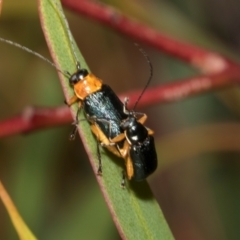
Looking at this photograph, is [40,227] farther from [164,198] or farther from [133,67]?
[133,67]

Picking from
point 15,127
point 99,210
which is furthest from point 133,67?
point 15,127

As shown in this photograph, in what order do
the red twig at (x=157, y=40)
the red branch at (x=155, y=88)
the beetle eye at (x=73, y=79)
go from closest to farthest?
the beetle eye at (x=73, y=79), the red branch at (x=155, y=88), the red twig at (x=157, y=40)

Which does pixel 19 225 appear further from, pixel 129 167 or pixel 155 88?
pixel 155 88

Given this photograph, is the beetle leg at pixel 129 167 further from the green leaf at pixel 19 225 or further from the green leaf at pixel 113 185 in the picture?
the green leaf at pixel 19 225

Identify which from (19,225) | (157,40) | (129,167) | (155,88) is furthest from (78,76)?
(157,40)

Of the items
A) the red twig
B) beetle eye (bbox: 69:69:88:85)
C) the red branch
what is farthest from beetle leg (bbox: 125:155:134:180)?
the red twig

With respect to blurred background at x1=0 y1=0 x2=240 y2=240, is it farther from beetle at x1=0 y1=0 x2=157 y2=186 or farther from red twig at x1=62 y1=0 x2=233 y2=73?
beetle at x1=0 y1=0 x2=157 y2=186

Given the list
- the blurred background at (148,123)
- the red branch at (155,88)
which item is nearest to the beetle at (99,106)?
the red branch at (155,88)
